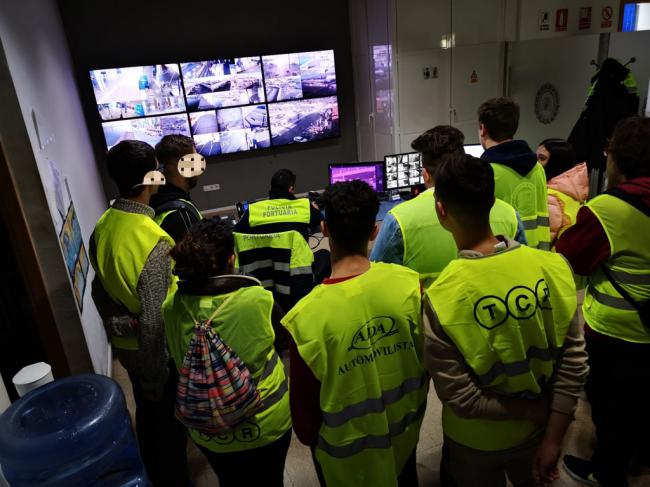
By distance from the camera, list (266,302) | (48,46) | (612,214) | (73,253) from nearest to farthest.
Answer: (266,302), (612,214), (73,253), (48,46)

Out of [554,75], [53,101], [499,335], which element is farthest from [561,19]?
[499,335]

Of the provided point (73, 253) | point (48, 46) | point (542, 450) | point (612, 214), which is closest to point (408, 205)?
point (612, 214)

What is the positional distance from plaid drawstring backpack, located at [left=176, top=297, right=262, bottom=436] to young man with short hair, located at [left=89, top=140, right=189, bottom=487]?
0.35 m

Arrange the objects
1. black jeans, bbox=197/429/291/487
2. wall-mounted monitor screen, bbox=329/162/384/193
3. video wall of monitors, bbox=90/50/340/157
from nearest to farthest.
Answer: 1. black jeans, bbox=197/429/291/487
2. wall-mounted monitor screen, bbox=329/162/384/193
3. video wall of monitors, bbox=90/50/340/157

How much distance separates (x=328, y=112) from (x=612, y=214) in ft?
14.8

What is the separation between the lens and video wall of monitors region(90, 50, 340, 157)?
16.0 feet

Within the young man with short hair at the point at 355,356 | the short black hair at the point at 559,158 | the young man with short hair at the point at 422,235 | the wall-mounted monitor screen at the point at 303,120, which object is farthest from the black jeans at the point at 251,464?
the wall-mounted monitor screen at the point at 303,120

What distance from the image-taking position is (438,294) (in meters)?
1.14

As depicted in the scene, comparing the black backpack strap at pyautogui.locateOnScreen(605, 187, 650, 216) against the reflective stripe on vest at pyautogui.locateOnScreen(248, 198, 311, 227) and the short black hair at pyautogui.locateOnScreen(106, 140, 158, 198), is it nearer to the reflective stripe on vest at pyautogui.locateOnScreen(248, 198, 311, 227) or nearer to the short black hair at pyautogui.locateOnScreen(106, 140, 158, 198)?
the reflective stripe on vest at pyautogui.locateOnScreen(248, 198, 311, 227)

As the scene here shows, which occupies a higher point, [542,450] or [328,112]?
[328,112]

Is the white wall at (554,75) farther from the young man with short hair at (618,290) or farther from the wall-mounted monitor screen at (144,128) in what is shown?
the young man with short hair at (618,290)

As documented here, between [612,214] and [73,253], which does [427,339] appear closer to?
[612,214]

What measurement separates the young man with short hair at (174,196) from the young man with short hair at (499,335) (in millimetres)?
1241

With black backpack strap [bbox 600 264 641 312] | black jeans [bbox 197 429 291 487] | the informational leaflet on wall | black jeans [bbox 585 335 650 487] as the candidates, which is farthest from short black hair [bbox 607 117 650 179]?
the informational leaflet on wall
